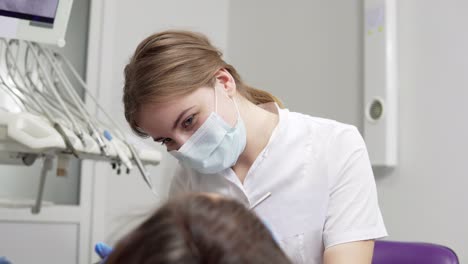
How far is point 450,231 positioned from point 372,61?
669mm

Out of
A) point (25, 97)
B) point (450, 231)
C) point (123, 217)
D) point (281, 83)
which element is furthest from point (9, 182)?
point (123, 217)

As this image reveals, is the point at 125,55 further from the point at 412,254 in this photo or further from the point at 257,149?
the point at 412,254

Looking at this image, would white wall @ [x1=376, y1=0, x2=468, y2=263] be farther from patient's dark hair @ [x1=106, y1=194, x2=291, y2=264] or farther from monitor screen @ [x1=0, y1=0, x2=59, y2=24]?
patient's dark hair @ [x1=106, y1=194, x2=291, y2=264]

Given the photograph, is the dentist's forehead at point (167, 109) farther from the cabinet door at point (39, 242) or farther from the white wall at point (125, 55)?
the cabinet door at point (39, 242)

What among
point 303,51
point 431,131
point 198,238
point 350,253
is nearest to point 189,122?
point 350,253

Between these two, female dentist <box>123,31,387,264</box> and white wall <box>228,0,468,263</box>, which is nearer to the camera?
female dentist <box>123,31,387,264</box>

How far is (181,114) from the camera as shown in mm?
1136

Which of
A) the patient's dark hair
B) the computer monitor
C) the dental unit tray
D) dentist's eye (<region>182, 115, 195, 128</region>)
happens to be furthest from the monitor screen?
the patient's dark hair

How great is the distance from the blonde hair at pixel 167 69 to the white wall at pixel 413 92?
97 cm

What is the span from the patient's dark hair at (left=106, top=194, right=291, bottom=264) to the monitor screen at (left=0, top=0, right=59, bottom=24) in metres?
0.95

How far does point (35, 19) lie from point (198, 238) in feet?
3.34

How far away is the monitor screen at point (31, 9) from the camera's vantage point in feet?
4.14

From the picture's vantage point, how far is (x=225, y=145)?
3.93 ft

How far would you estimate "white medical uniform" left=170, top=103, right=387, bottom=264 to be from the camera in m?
1.15
